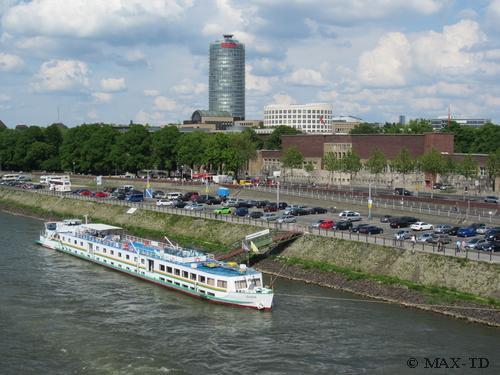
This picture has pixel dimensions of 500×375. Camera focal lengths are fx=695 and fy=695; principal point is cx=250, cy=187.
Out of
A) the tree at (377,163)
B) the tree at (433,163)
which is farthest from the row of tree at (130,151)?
the tree at (433,163)

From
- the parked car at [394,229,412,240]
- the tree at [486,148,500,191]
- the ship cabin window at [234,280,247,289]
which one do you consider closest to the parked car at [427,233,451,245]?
the parked car at [394,229,412,240]

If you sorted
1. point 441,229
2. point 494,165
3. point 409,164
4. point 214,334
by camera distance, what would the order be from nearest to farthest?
point 214,334, point 441,229, point 494,165, point 409,164

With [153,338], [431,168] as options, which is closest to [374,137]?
[431,168]

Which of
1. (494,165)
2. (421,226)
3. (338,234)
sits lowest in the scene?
(338,234)

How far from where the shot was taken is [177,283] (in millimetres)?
63156

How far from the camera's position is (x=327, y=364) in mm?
42531

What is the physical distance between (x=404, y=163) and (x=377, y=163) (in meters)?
5.12

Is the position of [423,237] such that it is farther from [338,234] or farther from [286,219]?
[286,219]

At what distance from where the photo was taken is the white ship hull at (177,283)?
2169 inches

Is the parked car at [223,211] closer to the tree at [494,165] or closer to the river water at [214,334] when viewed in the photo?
the river water at [214,334]

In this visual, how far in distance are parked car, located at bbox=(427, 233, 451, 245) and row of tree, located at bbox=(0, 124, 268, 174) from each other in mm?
87113

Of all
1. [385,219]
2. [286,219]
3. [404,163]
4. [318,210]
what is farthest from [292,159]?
[385,219]

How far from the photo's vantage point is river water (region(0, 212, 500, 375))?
4231 cm

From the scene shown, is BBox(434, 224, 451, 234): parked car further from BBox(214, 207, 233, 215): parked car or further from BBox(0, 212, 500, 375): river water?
BBox(214, 207, 233, 215): parked car
